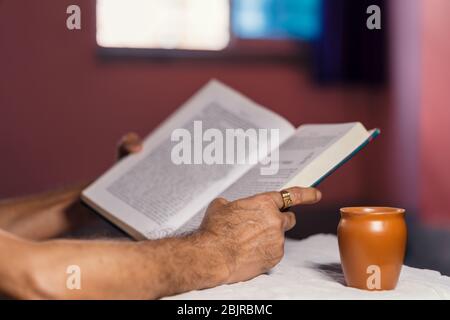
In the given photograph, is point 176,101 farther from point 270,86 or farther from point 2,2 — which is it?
point 2,2

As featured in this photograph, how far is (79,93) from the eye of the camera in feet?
9.47

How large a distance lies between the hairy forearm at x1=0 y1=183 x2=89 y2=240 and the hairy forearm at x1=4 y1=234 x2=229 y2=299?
1.64 ft

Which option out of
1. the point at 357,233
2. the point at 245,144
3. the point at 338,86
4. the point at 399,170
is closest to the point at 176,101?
the point at 338,86

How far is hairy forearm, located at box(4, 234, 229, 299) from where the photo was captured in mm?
590

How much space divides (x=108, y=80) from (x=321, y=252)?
7.18ft

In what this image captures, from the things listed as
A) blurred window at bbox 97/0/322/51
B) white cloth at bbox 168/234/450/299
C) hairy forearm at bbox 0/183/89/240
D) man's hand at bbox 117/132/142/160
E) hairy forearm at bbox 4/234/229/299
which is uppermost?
blurred window at bbox 97/0/322/51

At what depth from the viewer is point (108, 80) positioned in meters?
2.92

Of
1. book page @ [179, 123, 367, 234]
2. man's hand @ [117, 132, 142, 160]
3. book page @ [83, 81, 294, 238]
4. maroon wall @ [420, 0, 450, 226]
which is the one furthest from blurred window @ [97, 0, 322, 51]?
book page @ [179, 123, 367, 234]

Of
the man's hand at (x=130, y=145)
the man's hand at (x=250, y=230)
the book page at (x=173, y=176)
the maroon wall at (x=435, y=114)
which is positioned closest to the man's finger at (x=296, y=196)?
the man's hand at (x=250, y=230)

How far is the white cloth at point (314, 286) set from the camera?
63 cm

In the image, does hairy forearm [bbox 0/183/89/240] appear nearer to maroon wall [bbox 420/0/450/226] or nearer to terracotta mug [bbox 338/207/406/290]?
terracotta mug [bbox 338/207/406/290]

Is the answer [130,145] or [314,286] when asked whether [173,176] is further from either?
[314,286]

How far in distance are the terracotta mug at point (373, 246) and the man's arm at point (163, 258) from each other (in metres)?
0.11

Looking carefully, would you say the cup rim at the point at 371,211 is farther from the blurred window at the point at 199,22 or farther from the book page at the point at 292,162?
the blurred window at the point at 199,22
